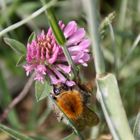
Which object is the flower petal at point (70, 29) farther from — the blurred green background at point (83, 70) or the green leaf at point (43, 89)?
the blurred green background at point (83, 70)

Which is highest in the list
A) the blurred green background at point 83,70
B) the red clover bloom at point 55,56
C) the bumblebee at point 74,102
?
the red clover bloom at point 55,56

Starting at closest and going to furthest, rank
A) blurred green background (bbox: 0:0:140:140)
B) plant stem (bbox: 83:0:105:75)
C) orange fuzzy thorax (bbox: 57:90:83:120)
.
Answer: plant stem (bbox: 83:0:105:75) < orange fuzzy thorax (bbox: 57:90:83:120) < blurred green background (bbox: 0:0:140:140)

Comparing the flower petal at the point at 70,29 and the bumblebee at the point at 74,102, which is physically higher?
the flower petal at the point at 70,29

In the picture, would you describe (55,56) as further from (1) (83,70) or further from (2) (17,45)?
(1) (83,70)

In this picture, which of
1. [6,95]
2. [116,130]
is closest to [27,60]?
[116,130]

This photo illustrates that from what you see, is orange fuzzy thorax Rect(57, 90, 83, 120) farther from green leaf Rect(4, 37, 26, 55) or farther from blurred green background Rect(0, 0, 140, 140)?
blurred green background Rect(0, 0, 140, 140)

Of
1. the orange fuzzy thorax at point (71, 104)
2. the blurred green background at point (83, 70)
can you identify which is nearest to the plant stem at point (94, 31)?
the orange fuzzy thorax at point (71, 104)

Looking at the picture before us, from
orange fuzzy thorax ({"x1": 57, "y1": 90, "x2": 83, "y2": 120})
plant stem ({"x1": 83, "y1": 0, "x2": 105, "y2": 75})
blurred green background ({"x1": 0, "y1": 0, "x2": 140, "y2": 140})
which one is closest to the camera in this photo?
plant stem ({"x1": 83, "y1": 0, "x2": 105, "y2": 75})

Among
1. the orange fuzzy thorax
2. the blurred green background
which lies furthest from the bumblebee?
the blurred green background
